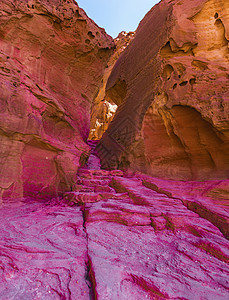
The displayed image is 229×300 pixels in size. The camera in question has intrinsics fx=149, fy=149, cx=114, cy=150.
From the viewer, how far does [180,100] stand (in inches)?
270

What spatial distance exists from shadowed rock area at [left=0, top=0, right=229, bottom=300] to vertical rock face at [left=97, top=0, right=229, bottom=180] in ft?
0.18

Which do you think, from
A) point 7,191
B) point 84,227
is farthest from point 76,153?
point 84,227

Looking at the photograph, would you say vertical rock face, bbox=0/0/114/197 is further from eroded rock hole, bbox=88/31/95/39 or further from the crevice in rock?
the crevice in rock

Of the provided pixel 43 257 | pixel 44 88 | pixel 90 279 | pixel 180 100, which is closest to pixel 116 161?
pixel 180 100

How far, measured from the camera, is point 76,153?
7.36 m

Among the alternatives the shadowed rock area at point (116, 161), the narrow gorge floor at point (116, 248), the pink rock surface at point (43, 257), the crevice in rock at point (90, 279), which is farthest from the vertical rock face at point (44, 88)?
the crevice in rock at point (90, 279)

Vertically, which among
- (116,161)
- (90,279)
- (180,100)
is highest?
(180,100)

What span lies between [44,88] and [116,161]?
537cm

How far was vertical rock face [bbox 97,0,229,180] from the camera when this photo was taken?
646 centimetres

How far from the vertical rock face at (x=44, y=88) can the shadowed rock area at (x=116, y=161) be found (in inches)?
1.8

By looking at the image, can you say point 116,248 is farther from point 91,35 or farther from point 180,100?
point 91,35

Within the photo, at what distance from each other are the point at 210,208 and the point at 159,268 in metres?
2.59

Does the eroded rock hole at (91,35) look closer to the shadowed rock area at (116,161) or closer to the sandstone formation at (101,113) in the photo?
the shadowed rock area at (116,161)

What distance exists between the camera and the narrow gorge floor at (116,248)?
6.56 ft
